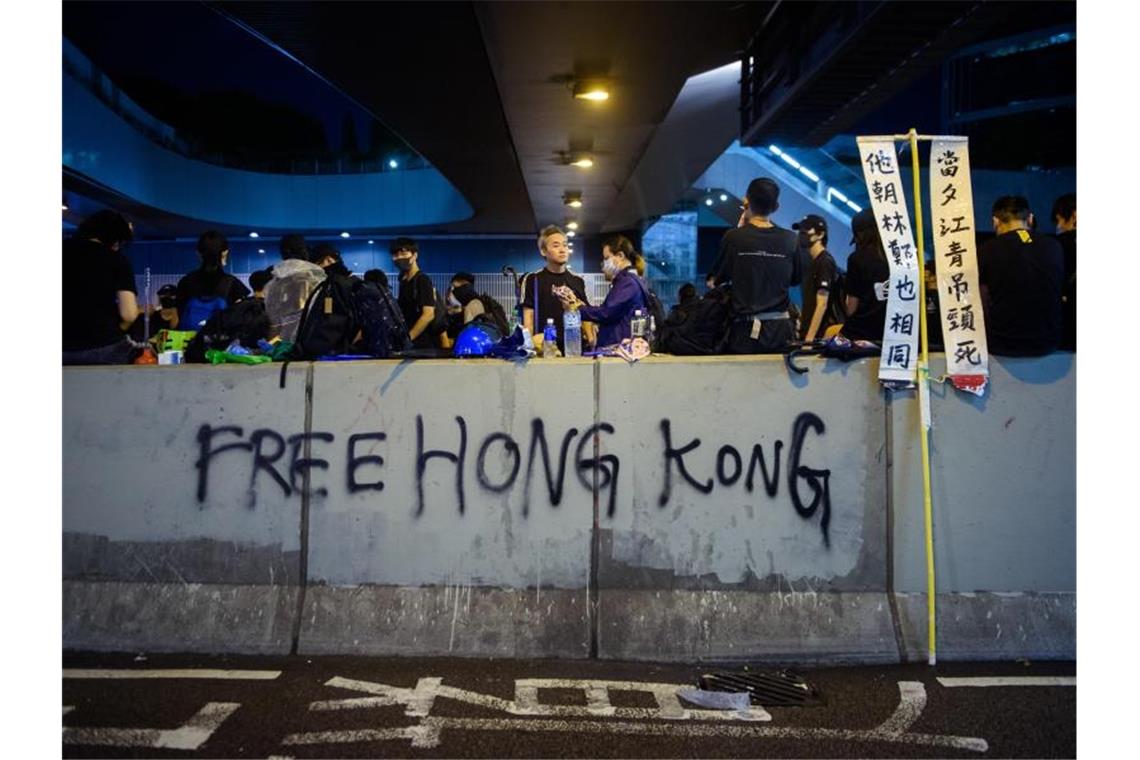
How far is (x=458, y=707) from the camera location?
4742mm

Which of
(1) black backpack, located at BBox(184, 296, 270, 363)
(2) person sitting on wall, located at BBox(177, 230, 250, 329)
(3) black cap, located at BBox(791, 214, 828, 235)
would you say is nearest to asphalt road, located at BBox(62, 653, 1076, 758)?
(1) black backpack, located at BBox(184, 296, 270, 363)

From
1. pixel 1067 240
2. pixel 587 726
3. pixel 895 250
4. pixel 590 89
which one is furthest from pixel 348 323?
pixel 590 89

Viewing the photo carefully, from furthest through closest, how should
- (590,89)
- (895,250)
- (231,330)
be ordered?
(590,89), (231,330), (895,250)

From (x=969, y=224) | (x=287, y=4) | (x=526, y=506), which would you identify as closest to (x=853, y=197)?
(x=287, y=4)

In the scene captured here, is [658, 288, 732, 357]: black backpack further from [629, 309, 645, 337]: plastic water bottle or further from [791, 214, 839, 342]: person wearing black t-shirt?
[791, 214, 839, 342]: person wearing black t-shirt

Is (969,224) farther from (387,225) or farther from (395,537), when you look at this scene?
(387,225)

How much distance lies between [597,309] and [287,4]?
5.49 meters

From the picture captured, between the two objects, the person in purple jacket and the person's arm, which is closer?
the person in purple jacket

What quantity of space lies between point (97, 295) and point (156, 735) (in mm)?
3696

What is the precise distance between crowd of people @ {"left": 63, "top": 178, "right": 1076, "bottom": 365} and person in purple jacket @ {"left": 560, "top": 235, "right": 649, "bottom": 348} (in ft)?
0.04

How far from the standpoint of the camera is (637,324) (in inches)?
300

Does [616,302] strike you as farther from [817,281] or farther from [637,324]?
[817,281]

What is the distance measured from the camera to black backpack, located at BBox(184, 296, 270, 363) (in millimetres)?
7559

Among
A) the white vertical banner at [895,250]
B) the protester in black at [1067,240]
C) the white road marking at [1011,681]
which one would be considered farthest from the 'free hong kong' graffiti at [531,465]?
the protester in black at [1067,240]
